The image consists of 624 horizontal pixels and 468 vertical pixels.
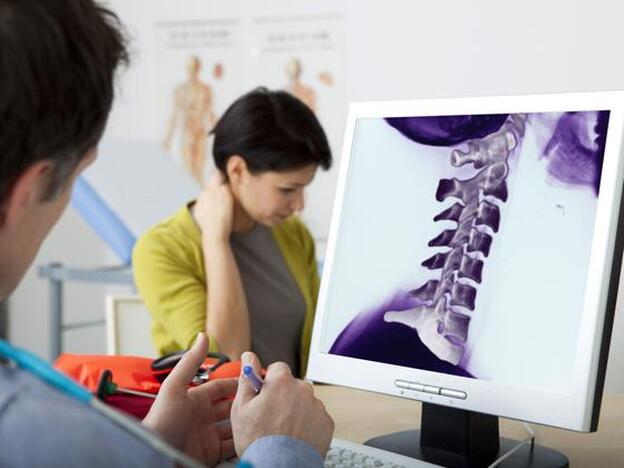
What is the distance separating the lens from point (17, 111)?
0.62 metres

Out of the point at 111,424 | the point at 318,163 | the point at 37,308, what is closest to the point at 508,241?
the point at 111,424

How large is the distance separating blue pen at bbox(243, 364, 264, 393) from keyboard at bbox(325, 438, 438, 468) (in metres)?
0.16

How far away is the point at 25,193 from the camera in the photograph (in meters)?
0.66

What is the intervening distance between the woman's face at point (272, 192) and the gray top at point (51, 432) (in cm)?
134

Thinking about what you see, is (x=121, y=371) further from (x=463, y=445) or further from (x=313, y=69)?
(x=313, y=69)

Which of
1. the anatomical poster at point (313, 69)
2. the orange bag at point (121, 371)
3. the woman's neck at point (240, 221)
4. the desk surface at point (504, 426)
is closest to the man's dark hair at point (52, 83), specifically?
the orange bag at point (121, 371)

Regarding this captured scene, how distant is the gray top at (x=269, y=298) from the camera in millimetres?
1979

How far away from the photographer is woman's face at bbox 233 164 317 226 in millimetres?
1945

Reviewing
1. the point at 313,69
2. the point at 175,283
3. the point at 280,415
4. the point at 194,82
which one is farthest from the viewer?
the point at 194,82

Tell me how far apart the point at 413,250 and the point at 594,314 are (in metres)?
0.25

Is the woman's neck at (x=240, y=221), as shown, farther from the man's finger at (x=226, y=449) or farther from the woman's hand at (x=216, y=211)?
the man's finger at (x=226, y=449)

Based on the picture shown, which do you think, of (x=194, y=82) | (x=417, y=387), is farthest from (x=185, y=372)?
(x=194, y=82)

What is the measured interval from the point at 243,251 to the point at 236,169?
8.0 inches

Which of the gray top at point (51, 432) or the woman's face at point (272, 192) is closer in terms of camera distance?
the gray top at point (51, 432)
